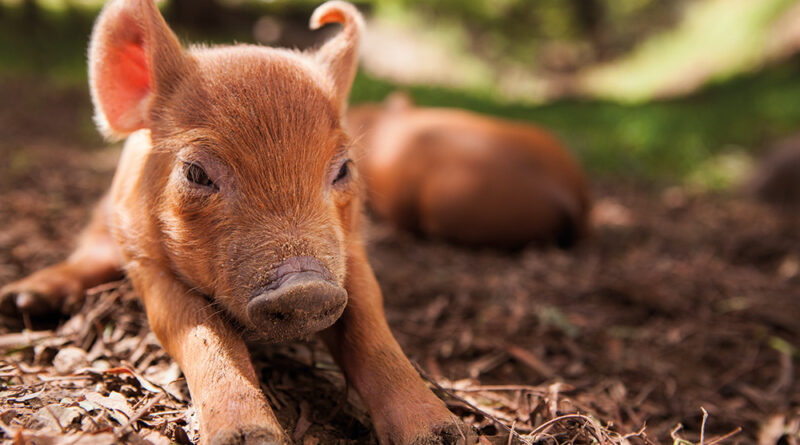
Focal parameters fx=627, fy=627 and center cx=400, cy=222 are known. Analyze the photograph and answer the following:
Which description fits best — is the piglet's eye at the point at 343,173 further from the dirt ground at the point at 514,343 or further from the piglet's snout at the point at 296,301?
the dirt ground at the point at 514,343

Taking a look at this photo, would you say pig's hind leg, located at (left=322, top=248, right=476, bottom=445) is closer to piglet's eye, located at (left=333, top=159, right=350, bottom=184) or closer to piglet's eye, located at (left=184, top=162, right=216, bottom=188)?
piglet's eye, located at (left=333, top=159, right=350, bottom=184)

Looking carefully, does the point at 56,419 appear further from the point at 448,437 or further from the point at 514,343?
the point at 514,343

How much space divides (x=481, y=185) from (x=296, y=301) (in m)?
3.81

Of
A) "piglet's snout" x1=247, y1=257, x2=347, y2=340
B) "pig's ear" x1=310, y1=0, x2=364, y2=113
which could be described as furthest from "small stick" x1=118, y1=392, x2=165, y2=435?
"pig's ear" x1=310, y1=0, x2=364, y2=113

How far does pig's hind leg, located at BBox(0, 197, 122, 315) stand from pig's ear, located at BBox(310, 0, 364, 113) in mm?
1367

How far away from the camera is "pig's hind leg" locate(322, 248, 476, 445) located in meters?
1.78

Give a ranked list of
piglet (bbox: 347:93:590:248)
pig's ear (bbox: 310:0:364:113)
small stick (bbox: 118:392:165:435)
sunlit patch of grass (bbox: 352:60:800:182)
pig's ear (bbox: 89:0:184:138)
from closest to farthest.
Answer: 1. small stick (bbox: 118:392:165:435)
2. pig's ear (bbox: 89:0:184:138)
3. pig's ear (bbox: 310:0:364:113)
4. piglet (bbox: 347:93:590:248)
5. sunlit patch of grass (bbox: 352:60:800:182)

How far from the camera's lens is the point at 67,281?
2.74 meters

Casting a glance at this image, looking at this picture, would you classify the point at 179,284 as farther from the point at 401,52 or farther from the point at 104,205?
the point at 401,52

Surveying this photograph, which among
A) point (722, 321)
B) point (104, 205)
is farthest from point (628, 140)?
point (104, 205)

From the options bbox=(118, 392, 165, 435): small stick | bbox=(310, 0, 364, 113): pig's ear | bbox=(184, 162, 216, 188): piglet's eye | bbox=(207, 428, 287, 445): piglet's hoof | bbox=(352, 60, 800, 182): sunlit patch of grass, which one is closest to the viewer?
bbox=(207, 428, 287, 445): piglet's hoof

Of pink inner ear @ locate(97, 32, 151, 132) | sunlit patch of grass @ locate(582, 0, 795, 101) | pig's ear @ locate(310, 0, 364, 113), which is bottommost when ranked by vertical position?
pink inner ear @ locate(97, 32, 151, 132)

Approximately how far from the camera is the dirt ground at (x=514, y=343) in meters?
1.95

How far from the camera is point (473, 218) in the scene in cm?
521
